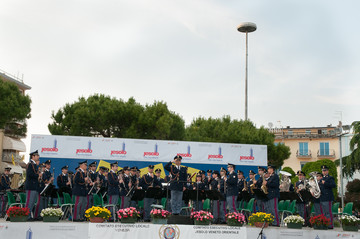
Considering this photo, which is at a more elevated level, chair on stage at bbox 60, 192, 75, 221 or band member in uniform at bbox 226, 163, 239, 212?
band member in uniform at bbox 226, 163, 239, 212

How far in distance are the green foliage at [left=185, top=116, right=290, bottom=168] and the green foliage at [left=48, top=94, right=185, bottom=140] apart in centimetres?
327

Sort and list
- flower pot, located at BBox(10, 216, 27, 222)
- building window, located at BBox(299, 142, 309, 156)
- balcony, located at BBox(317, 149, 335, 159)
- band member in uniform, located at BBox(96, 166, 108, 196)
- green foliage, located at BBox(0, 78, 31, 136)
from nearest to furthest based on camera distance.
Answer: flower pot, located at BBox(10, 216, 27, 222), band member in uniform, located at BBox(96, 166, 108, 196), green foliage, located at BBox(0, 78, 31, 136), balcony, located at BBox(317, 149, 335, 159), building window, located at BBox(299, 142, 309, 156)

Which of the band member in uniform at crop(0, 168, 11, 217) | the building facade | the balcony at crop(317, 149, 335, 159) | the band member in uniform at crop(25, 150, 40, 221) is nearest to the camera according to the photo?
the band member in uniform at crop(25, 150, 40, 221)

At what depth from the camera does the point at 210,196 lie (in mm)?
12734

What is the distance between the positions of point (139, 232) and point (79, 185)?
3059mm

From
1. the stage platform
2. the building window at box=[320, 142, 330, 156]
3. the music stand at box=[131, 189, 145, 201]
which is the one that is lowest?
the stage platform

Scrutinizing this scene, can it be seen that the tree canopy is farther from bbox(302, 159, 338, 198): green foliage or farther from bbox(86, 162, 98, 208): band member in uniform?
bbox(302, 159, 338, 198): green foliage

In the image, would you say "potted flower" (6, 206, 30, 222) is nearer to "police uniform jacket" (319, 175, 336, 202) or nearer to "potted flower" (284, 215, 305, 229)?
"potted flower" (284, 215, 305, 229)

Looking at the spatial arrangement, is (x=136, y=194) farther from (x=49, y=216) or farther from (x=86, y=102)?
(x=86, y=102)

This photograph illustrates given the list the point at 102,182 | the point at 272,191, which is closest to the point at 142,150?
the point at 102,182

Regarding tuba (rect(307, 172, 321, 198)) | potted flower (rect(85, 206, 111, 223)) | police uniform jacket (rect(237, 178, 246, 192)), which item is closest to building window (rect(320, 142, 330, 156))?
tuba (rect(307, 172, 321, 198))

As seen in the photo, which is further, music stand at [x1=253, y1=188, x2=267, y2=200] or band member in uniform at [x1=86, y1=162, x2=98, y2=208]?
band member in uniform at [x1=86, y1=162, x2=98, y2=208]

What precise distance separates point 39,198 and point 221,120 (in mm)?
22485

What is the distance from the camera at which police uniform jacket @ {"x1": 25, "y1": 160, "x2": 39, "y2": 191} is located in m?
13.0
